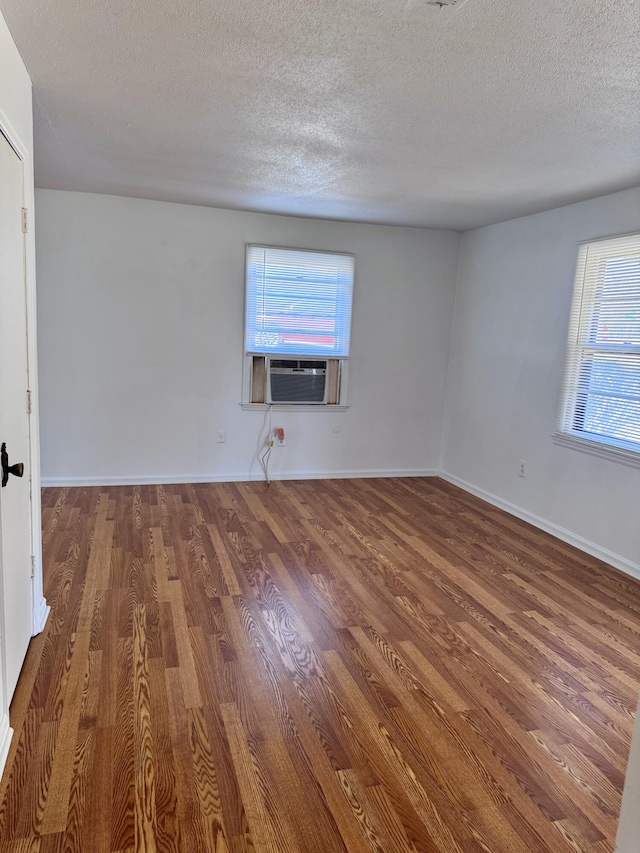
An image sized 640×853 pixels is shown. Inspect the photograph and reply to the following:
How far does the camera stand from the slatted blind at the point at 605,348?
3633mm

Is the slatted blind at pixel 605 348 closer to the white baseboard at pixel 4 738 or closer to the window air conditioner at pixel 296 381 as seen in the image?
the window air conditioner at pixel 296 381

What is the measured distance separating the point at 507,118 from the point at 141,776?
3.03 meters

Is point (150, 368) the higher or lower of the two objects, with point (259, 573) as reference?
higher

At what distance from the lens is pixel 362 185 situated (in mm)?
3781

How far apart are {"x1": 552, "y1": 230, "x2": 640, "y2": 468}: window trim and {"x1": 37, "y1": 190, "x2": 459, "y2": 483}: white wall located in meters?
1.69

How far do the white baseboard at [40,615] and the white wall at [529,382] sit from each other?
355 centimetres

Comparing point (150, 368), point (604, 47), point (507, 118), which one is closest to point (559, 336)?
point (507, 118)

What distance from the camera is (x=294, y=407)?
535 cm

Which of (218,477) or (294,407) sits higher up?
(294,407)

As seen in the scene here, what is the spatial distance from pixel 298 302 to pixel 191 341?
1.08 m

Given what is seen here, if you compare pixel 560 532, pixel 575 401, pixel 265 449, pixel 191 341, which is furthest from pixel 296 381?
pixel 560 532

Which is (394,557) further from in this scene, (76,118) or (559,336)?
(76,118)

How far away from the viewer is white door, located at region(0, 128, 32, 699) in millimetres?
1886

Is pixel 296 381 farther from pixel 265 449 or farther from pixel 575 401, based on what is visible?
pixel 575 401
